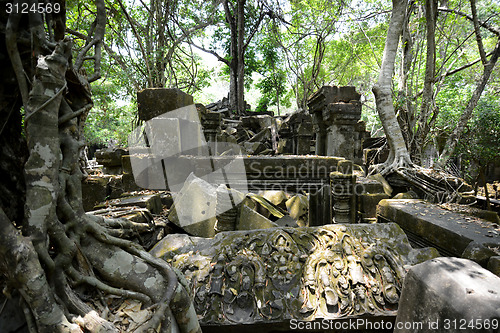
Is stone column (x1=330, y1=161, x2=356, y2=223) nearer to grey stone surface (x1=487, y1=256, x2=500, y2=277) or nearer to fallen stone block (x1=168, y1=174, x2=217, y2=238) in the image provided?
grey stone surface (x1=487, y1=256, x2=500, y2=277)

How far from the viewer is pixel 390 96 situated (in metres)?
5.53

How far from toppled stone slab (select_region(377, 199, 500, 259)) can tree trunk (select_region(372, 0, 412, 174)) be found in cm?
226

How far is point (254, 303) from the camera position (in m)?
1.81

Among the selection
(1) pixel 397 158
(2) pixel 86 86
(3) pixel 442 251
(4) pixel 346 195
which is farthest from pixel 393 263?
(1) pixel 397 158

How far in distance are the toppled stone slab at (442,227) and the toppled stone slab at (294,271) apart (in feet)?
1.59

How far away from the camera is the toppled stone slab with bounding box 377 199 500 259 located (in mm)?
→ 2322

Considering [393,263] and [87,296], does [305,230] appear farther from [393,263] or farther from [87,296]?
[87,296]

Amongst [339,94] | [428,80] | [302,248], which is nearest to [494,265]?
[302,248]

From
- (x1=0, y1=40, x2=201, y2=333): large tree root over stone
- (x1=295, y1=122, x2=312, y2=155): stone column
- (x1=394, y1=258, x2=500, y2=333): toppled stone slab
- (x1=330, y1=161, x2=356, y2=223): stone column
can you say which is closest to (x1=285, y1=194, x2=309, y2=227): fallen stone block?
(x1=330, y1=161, x2=356, y2=223): stone column

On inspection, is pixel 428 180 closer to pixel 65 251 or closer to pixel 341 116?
pixel 341 116

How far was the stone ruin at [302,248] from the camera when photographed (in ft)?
4.96

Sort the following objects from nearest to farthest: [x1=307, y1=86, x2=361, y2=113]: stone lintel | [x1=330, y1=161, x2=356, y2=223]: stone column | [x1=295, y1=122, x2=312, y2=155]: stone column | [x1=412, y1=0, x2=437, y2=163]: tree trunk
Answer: [x1=330, y1=161, x2=356, y2=223]: stone column → [x1=412, y1=0, x2=437, y2=163]: tree trunk → [x1=307, y1=86, x2=361, y2=113]: stone lintel → [x1=295, y1=122, x2=312, y2=155]: stone column

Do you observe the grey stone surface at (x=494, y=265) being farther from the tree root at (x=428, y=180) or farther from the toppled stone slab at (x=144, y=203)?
the toppled stone slab at (x=144, y=203)

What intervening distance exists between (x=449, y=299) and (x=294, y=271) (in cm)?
104
